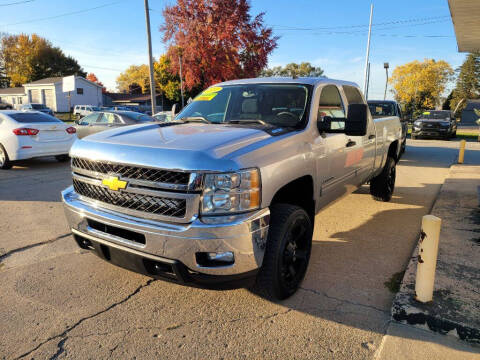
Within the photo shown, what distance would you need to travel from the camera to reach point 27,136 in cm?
884

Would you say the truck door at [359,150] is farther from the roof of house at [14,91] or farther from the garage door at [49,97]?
the roof of house at [14,91]

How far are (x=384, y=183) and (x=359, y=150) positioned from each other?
1980 mm

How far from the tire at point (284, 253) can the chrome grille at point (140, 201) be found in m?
0.76

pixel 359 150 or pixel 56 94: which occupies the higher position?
pixel 56 94

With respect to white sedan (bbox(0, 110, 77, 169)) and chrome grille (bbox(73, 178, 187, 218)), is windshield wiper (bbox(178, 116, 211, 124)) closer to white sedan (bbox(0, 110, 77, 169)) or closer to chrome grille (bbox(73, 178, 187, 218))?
chrome grille (bbox(73, 178, 187, 218))

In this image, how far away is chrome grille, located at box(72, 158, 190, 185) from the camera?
2451 millimetres

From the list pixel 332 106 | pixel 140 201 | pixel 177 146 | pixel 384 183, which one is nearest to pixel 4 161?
pixel 140 201

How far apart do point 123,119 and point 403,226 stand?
9.75 metres

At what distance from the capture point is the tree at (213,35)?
2772cm

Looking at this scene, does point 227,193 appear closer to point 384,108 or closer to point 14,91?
point 384,108

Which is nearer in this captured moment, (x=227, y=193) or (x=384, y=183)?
(x=227, y=193)

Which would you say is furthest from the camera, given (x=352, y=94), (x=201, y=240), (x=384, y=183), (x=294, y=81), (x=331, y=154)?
(x=384, y=183)

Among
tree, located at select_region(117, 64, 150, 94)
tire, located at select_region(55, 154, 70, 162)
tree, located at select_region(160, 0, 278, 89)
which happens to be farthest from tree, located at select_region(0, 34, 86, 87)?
tire, located at select_region(55, 154, 70, 162)

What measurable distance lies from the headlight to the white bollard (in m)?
1.47
